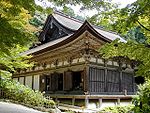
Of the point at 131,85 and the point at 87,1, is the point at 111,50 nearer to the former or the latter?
the point at 87,1

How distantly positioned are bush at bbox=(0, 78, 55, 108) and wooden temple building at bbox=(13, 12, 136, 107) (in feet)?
9.64

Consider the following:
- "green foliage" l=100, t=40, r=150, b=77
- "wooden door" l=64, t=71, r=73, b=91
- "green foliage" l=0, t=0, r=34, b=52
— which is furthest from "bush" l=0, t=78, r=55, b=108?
"green foliage" l=100, t=40, r=150, b=77

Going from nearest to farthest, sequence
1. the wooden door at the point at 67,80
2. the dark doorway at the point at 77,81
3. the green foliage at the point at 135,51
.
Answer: the green foliage at the point at 135,51 → the dark doorway at the point at 77,81 → the wooden door at the point at 67,80

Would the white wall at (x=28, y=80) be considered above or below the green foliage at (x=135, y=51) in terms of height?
below

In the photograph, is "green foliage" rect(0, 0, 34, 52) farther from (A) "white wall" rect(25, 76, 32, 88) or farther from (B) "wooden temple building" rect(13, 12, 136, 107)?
(A) "white wall" rect(25, 76, 32, 88)

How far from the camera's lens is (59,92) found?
17500 mm

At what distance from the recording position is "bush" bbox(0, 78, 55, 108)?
40.5 feet

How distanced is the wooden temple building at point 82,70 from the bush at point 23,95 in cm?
294

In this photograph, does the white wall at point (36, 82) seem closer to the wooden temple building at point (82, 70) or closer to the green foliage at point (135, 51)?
the wooden temple building at point (82, 70)

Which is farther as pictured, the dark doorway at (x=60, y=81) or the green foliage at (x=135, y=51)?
the dark doorway at (x=60, y=81)

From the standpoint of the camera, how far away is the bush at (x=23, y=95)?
12.4 meters

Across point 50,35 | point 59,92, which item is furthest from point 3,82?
point 50,35

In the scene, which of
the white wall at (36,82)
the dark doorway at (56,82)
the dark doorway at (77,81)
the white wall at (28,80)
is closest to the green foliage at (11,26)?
the dark doorway at (77,81)

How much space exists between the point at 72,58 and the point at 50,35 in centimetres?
741
